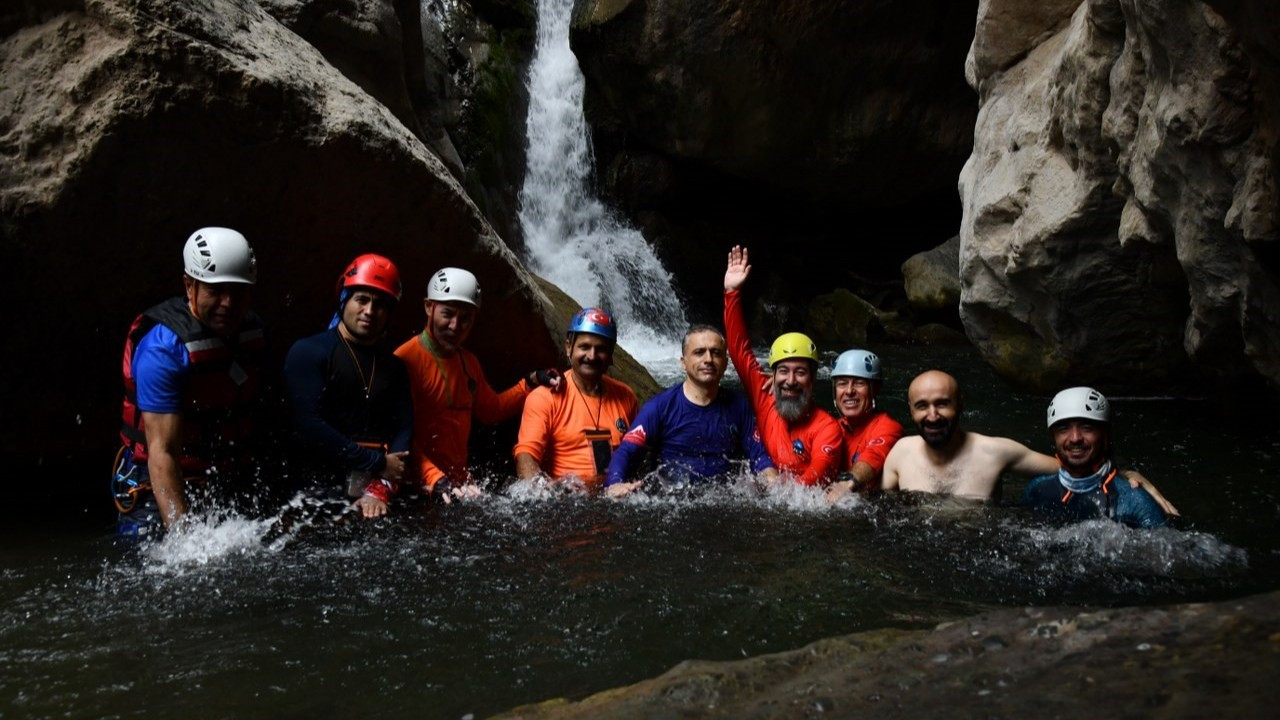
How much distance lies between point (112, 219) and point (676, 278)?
15383 millimetres

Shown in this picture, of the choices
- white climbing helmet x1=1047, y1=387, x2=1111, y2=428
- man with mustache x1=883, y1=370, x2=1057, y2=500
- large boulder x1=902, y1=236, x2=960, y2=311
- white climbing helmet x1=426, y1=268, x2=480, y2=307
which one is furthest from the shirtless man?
large boulder x1=902, y1=236, x2=960, y2=311

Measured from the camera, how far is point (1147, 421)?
28.6 ft

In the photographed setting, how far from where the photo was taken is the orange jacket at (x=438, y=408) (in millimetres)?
5746

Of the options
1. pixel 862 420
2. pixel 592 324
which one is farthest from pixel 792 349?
pixel 592 324

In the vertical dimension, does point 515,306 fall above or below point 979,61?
below

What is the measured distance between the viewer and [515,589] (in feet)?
13.6

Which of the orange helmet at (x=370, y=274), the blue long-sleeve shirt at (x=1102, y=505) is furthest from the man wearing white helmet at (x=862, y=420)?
the orange helmet at (x=370, y=274)

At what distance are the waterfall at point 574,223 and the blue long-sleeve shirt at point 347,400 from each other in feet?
38.4

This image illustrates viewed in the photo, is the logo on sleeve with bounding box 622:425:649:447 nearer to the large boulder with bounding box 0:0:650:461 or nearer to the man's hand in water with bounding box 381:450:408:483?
the man's hand in water with bounding box 381:450:408:483

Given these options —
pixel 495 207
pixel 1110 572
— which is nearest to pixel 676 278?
pixel 495 207

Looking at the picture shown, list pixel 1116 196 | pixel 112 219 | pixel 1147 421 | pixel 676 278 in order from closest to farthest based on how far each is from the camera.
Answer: pixel 112 219, pixel 1116 196, pixel 1147 421, pixel 676 278

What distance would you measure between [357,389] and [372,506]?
641mm

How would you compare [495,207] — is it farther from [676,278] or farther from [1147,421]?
[1147,421]

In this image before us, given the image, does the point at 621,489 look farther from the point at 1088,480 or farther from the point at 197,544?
the point at 1088,480
